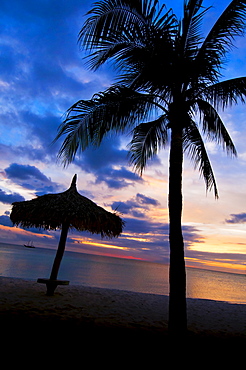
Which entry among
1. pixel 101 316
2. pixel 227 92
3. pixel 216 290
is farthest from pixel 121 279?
pixel 227 92

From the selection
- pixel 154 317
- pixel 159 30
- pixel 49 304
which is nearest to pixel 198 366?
pixel 154 317

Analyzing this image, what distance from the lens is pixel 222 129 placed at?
→ 6.46 m

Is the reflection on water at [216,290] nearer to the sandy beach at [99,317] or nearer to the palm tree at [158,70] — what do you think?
the sandy beach at [99,317]

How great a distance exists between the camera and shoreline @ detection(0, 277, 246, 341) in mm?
4934

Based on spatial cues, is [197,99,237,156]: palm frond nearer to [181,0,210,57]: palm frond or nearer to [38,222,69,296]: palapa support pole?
[181,0,210,57]: palm frond

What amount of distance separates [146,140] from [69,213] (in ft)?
9.75

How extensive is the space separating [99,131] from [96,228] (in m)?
3.30

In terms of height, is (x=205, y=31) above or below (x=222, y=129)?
above

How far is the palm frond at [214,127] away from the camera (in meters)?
6.14

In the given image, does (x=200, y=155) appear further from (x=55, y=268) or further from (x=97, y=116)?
(x=55, y=268)

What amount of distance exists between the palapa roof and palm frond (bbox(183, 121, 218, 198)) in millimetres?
2958

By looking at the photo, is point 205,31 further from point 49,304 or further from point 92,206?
point 49,304

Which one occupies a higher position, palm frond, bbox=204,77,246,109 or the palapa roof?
palm frond, bbox=204,77,246,109

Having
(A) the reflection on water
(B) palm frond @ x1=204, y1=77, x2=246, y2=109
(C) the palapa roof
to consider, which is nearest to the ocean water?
(A) the reflection on water
